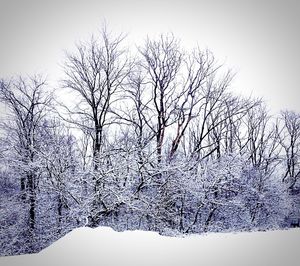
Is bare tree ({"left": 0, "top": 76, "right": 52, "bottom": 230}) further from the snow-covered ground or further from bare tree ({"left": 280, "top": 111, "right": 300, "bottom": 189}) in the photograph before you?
bare tree ({"left": 280, "top": 111, "right": 300, "bottom": 189})

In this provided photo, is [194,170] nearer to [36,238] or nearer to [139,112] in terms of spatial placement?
[139,112]

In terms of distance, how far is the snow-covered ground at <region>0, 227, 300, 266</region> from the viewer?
7.17m

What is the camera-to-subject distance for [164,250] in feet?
25.6

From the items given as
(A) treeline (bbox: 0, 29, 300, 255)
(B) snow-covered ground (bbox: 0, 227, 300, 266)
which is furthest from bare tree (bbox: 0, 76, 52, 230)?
(B) snow-covered ground (bbox: 0, 227, 300, 266)

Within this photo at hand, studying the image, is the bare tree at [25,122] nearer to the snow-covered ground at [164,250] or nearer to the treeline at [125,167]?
the treeline at [125,167]

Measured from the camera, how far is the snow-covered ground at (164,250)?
23.5ft

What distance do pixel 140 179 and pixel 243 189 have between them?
8.75 metres

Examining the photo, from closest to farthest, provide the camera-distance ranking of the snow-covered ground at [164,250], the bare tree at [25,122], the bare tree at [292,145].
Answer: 1. the snow-covered ground at [164,250]
2. the bare tree at [25,122]
3. the bare tree at [292,145]

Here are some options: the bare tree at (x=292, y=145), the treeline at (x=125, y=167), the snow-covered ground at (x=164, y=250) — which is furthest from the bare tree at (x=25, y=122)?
the bare tree at (x=292, y=145)

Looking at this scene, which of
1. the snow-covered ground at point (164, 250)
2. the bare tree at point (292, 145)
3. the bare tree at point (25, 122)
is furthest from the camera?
the bare tree at point (292, 145)

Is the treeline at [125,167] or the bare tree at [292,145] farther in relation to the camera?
the bare tree at [292,145]

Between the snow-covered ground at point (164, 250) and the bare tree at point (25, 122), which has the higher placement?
the bare tree at point (25, 122)

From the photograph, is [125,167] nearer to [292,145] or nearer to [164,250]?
[164,250]

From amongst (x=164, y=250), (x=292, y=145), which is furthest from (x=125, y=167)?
(x=292, y=145)
